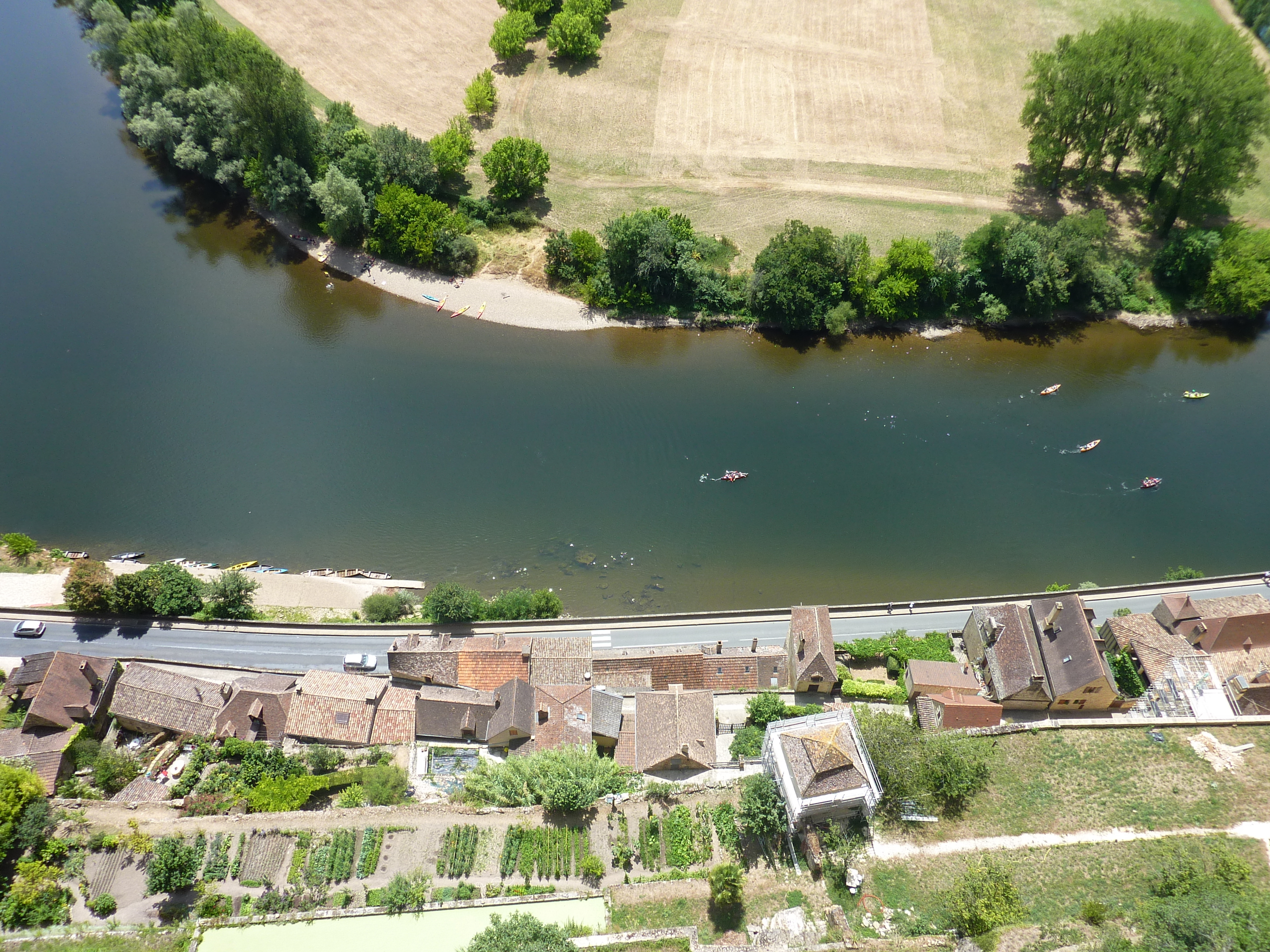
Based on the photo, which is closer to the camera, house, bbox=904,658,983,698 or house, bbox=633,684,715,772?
house, bbox=633,684,715,772

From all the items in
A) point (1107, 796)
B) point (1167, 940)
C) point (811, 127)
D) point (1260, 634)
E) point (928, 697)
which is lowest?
point (1167, 940)

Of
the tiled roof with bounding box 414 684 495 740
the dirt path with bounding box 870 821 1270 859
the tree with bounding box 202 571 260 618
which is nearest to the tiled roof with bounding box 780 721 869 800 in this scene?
the dirt path with bounding box 870 821 1270 859

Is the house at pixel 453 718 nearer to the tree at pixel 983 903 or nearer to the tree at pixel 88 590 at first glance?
the tree at pixel 88 590

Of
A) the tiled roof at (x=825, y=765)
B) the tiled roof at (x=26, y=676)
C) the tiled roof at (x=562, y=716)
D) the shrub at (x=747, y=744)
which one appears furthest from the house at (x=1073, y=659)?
the tiled roof at (x=26, y=676)

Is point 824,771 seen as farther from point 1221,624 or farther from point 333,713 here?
point 1221,624

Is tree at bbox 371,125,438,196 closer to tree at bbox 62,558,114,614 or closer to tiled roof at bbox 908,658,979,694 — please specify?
tree at bbox 62,558,114,614

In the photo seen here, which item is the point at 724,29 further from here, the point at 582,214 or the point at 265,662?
the point at 265,662

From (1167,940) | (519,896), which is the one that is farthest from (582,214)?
(1167,940)
